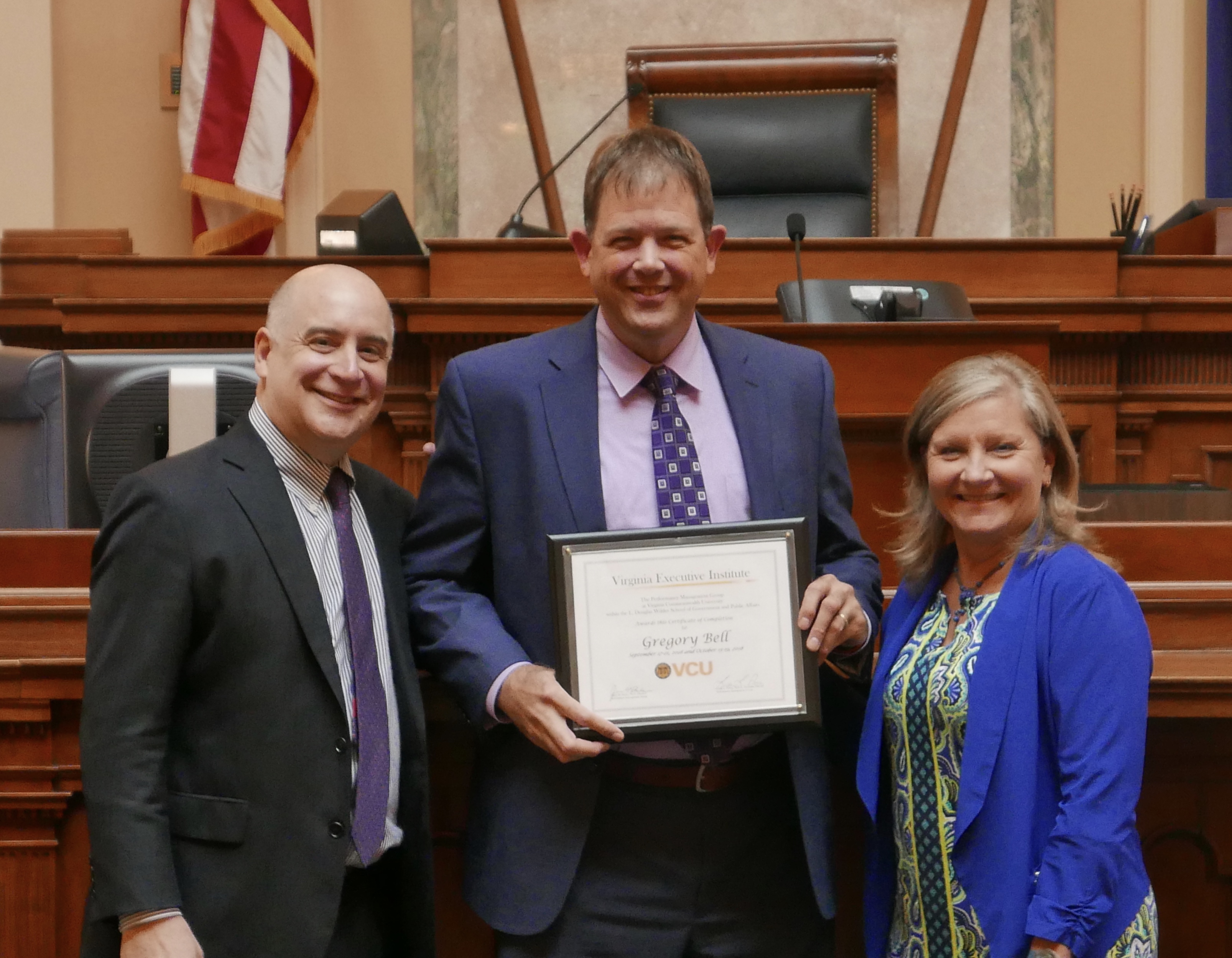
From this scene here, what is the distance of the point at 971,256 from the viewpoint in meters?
3.81

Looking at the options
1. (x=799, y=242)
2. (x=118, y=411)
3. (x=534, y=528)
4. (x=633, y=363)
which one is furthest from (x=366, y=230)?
(x=534, y=528)

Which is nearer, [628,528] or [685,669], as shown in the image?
[685,669]

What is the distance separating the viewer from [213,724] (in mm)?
1394

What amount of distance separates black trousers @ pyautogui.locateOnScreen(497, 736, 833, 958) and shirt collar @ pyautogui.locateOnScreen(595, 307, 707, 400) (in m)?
0.50

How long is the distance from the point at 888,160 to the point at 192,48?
2.93 metres

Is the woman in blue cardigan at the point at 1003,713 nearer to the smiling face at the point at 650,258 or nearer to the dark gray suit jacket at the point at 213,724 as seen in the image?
the smiling face at the point at 650,258

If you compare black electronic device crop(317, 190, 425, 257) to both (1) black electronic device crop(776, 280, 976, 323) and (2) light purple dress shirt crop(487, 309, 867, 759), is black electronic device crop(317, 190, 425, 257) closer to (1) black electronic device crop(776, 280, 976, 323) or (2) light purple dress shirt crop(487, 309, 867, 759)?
(1) black electronic device crop(776, 280, 976, 323)

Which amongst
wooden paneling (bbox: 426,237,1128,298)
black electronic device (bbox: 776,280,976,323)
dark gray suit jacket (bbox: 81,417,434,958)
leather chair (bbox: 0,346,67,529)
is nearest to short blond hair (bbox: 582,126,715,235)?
dark gray suit jacket (bbox: 81,417,434,958)

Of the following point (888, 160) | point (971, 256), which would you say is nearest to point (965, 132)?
point (888, 160)

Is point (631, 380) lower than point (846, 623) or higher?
higher

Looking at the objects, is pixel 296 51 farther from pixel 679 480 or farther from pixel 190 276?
pixel 679 480

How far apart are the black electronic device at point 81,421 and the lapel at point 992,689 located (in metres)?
1.34

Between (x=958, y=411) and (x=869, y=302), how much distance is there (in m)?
1.45

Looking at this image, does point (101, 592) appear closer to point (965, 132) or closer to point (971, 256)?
point (971, 256)
